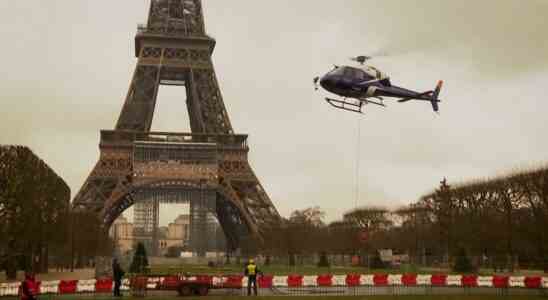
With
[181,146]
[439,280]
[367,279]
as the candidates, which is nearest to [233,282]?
[367,279]

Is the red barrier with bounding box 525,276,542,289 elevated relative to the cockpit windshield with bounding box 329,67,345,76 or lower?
lower

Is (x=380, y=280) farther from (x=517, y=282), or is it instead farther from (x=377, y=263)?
(x=377, y=263)

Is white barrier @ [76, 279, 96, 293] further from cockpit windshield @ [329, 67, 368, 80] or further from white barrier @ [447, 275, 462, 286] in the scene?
white barrier @ [447, 275, 462, 286]

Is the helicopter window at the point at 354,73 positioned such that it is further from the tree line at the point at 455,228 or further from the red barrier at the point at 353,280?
the tree line at the point at 455,228

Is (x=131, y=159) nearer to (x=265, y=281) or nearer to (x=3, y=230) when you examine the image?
(x=3, y=230)

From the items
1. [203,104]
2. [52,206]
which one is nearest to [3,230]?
[52,206]

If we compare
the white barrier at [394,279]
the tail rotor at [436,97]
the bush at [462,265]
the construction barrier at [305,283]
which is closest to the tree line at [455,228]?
the bush at [462,265]

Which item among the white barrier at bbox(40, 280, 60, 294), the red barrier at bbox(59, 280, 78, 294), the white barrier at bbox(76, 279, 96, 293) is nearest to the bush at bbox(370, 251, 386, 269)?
the white barrier at bbox(76, 279, 96, 293)
